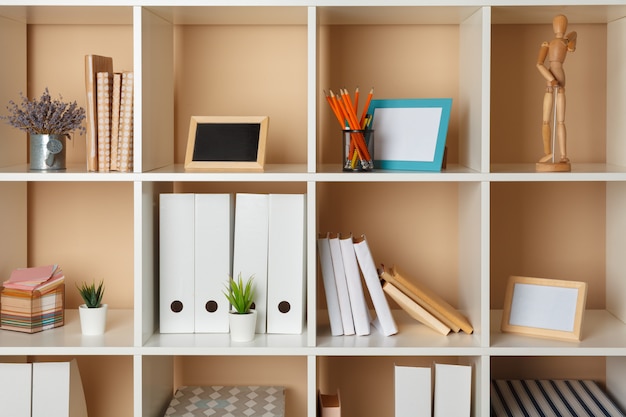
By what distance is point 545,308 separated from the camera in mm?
2119

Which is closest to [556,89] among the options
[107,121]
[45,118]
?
[107,121]

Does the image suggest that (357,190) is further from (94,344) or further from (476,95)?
(94,344)

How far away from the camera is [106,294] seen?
7.89 ft

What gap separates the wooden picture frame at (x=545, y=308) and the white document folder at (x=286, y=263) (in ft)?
1.78

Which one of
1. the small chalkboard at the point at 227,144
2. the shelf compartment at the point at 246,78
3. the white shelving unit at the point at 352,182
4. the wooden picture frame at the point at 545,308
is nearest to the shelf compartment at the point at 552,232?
the white shelving unit at the point at 352,182

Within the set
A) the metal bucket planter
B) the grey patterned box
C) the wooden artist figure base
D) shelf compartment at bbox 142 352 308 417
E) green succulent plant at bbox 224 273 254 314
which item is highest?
the metal bucket planter

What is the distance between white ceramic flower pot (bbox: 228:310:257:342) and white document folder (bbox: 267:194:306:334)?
0.25ft

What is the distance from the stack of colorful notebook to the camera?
212 cm

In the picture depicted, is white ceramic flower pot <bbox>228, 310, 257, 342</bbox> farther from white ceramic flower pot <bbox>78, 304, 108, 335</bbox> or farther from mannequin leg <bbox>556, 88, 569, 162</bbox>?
mannequin leg <bbox>556, 88, 569, 162</bbox>

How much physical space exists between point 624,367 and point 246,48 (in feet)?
4.47

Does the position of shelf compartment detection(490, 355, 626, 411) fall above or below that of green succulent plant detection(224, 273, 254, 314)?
below

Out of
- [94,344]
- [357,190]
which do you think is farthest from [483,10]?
[94,344]

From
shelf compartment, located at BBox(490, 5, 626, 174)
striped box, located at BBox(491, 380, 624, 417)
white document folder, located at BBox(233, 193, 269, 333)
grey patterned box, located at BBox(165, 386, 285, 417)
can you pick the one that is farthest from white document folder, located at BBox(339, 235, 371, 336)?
shelf compartment, located at BBox(490, 5, 626, 174)

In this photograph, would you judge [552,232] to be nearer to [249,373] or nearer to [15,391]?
[249,373]
